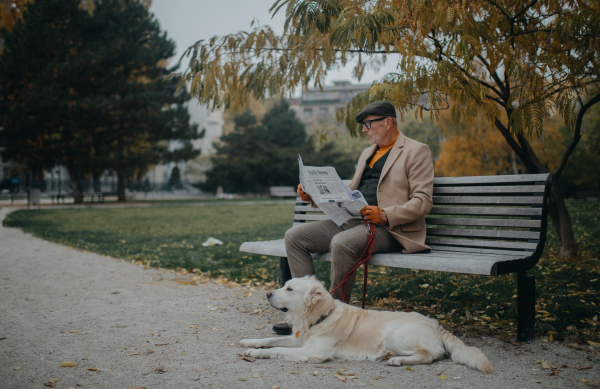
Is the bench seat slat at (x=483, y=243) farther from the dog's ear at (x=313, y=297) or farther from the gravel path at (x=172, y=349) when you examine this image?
the dog's ear at (x=313, y=297)

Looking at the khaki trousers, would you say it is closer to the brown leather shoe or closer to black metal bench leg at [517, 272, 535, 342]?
the brown leather shoe

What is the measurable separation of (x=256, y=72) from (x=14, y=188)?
26.4m

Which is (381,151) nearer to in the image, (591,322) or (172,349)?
(591,322)

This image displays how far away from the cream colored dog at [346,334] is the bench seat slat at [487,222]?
41.7 inches

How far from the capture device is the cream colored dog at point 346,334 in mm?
3064

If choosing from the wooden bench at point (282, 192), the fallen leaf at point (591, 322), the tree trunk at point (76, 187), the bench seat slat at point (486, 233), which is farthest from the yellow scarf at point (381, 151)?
the wooden bench at point (282, 192)

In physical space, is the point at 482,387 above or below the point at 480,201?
below

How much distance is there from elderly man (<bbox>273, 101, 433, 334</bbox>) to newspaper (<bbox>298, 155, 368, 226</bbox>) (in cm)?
13

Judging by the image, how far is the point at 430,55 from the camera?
4.82m

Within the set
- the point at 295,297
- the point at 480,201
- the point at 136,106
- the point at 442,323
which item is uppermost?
the point at 136,106

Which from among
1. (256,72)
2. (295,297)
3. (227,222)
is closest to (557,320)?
(295,297)

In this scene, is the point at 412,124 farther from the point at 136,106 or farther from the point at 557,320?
the point at 557,320

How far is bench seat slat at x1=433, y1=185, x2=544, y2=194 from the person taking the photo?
362cm

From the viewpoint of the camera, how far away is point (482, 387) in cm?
265
